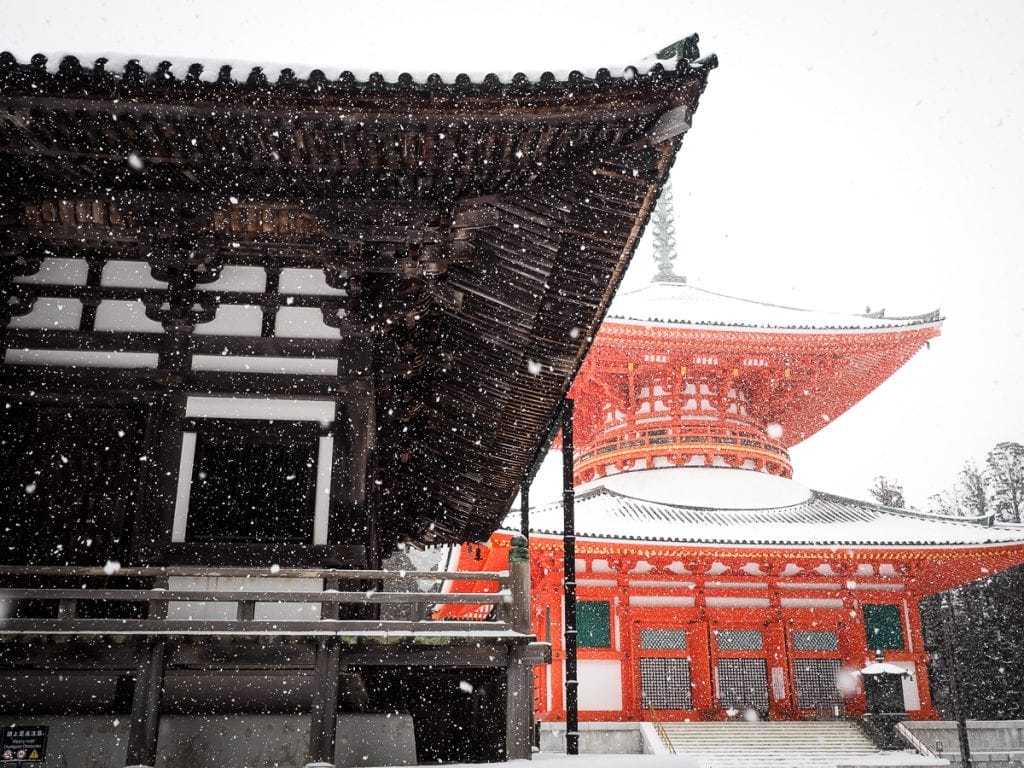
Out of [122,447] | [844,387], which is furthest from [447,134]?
[844,387]

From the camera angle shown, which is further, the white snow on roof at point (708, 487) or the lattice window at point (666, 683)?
the white snow on roof at point (708, 487)

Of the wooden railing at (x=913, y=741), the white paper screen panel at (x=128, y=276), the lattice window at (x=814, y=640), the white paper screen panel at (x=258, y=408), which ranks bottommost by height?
the wooden railing at (x=913, y=741)

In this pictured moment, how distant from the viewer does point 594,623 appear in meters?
19.9

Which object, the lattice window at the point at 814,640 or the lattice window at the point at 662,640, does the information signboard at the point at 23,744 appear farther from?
the lattice window at the point at 814,640

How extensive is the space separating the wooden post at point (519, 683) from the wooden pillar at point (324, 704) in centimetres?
126

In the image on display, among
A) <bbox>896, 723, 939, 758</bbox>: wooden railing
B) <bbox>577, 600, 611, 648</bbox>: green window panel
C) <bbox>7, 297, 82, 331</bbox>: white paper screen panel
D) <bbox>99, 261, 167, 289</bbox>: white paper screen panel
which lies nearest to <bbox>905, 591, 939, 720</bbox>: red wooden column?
<bbox>896, 723, 939, 758</bbox>: wooden railing

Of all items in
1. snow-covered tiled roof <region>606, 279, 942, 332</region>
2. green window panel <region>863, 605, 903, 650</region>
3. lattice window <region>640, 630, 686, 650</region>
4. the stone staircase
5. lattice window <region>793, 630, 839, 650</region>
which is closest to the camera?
the stone staircase

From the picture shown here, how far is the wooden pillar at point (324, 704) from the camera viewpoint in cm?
567

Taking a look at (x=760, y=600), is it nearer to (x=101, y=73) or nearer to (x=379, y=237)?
(x=379, y=237)

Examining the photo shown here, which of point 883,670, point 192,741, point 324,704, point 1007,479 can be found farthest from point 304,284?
point 1007,479

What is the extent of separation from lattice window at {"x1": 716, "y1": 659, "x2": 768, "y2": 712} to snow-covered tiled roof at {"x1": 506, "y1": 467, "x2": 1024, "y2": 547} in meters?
3.17

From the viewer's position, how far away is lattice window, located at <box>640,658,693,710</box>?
1948cm

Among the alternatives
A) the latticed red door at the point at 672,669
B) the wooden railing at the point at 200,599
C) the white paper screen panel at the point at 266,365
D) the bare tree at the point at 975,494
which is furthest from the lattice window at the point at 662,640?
the bare tree at the point at 975,494

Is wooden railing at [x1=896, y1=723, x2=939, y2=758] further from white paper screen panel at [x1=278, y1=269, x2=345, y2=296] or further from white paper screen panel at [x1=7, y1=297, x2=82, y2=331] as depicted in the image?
white paper screen panel at [x1=7, y1=297, x2=82, y2=331]
